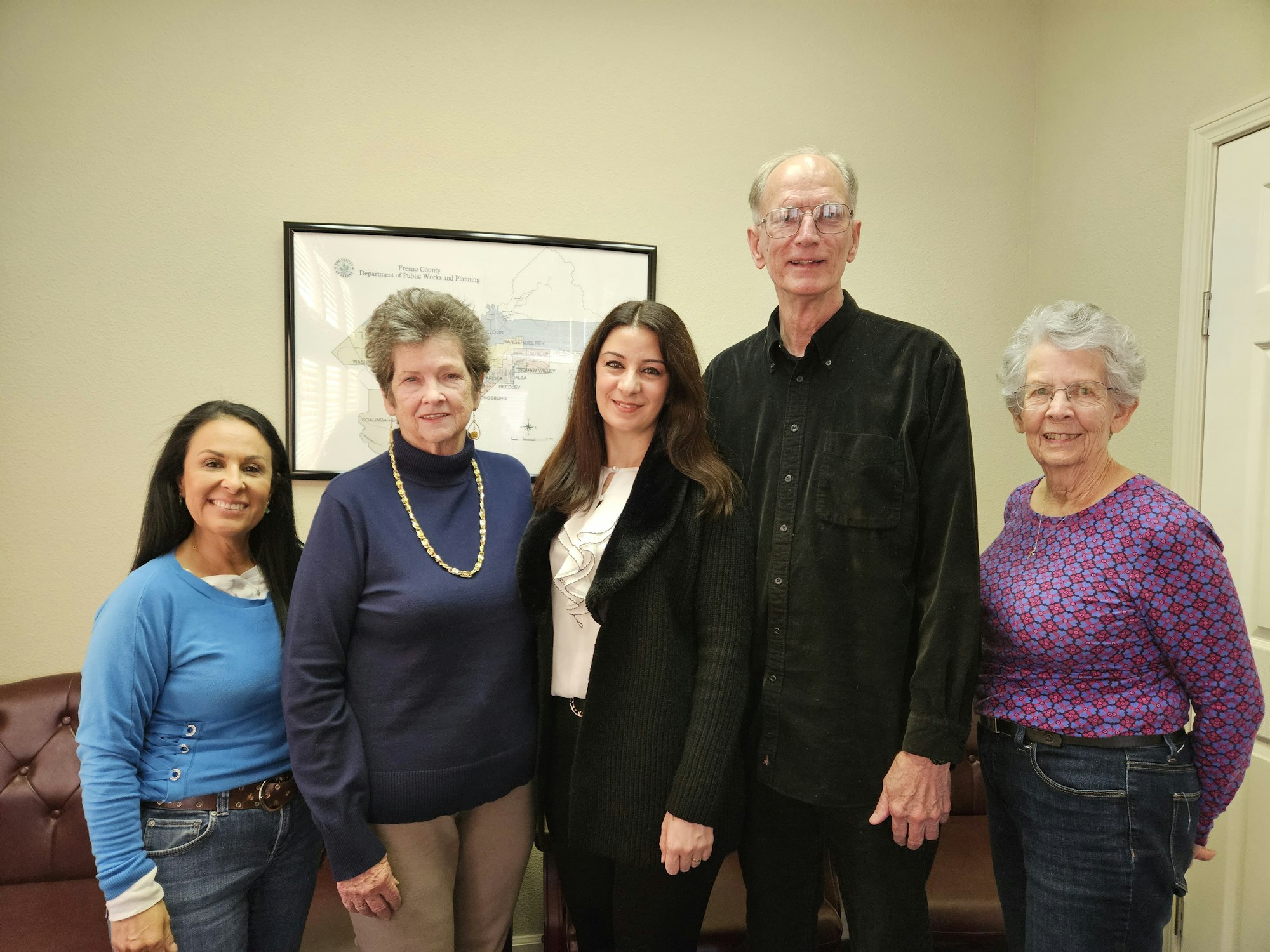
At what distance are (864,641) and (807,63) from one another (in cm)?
209

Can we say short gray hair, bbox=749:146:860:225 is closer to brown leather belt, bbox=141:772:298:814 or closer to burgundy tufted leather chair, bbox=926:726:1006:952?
burgundy tufted leather chair, bbox=926:726:1006:952

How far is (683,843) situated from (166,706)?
3.11 feet

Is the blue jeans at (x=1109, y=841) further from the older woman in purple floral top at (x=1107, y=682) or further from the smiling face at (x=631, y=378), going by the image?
the smiling face at (x=631, y=378)

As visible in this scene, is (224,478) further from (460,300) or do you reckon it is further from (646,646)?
(460,300)

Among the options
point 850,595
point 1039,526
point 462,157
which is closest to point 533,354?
point 462,157

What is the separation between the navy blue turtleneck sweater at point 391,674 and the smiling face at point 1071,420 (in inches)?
41.7

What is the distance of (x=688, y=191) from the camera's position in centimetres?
243

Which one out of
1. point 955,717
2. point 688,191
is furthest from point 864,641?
point 688,191

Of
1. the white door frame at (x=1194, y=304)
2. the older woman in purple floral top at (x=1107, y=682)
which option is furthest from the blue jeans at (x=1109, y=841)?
the white door frame at (x=1194, y=304)

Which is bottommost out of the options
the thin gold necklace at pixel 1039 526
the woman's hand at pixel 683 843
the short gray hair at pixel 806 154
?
the woman's hand at pixel 683 843

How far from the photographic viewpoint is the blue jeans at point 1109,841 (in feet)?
4.04

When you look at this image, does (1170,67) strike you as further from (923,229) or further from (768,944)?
(768,944)

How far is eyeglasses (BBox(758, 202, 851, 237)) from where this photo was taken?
135 centimetres

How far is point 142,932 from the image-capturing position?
3.88 feet
